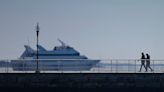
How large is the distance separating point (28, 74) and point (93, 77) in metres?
4.20

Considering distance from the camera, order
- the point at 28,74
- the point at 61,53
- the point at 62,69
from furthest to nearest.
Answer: the point at 61,53
the point at 62,69
the point at 28,74

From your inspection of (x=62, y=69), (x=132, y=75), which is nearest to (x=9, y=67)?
(x=62, y=69)

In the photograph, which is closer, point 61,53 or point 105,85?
point 105,85

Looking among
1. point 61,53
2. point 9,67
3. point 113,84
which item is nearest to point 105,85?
point 113,84

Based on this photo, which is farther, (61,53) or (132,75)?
(61,53)

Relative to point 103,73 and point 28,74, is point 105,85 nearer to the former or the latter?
point 103,73

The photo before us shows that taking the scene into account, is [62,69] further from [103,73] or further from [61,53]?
[61,53]

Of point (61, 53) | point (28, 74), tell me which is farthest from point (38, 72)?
point (61, 53)

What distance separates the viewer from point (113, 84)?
30844mm

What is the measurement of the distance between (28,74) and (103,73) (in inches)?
191

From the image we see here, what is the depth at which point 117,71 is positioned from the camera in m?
32.2

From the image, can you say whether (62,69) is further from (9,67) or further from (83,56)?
(83,56)

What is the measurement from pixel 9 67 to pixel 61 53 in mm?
38808

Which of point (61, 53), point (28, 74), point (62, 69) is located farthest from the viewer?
point (61, 53)
